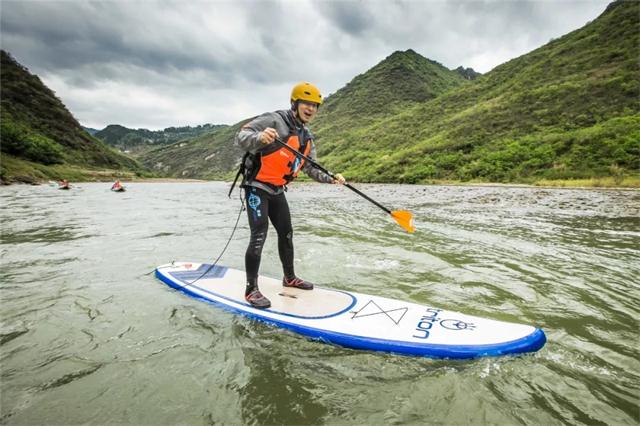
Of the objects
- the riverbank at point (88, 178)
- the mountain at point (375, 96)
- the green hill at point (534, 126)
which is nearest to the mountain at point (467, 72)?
the mountain at point (375, 96)

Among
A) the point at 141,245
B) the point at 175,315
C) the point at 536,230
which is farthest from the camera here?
the point at 536,230

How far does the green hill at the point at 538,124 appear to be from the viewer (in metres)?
33.0

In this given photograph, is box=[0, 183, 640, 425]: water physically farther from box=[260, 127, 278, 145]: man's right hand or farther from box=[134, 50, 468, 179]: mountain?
box=[134, 50, 468, 179]: mountain

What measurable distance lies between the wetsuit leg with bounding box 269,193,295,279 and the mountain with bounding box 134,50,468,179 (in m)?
97.7

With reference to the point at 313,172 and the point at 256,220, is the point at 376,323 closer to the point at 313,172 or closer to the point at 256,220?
the point at 256,220

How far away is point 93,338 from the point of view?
3707 millimetres

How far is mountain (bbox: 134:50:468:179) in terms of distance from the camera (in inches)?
4703

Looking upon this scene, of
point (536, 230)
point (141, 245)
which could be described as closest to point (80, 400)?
point (141, 245)

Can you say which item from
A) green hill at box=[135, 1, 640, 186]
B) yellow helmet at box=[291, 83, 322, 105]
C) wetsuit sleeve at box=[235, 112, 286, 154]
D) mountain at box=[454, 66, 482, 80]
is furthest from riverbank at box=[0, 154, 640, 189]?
mountain at box=[454, 66, 482, 80]

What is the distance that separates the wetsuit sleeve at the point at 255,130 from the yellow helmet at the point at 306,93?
40cm

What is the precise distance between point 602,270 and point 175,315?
766 centimetres

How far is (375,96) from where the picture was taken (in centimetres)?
13075

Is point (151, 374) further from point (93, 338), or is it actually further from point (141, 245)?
point (141, 245)

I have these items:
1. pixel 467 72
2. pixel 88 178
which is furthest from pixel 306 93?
pixel 467 72
